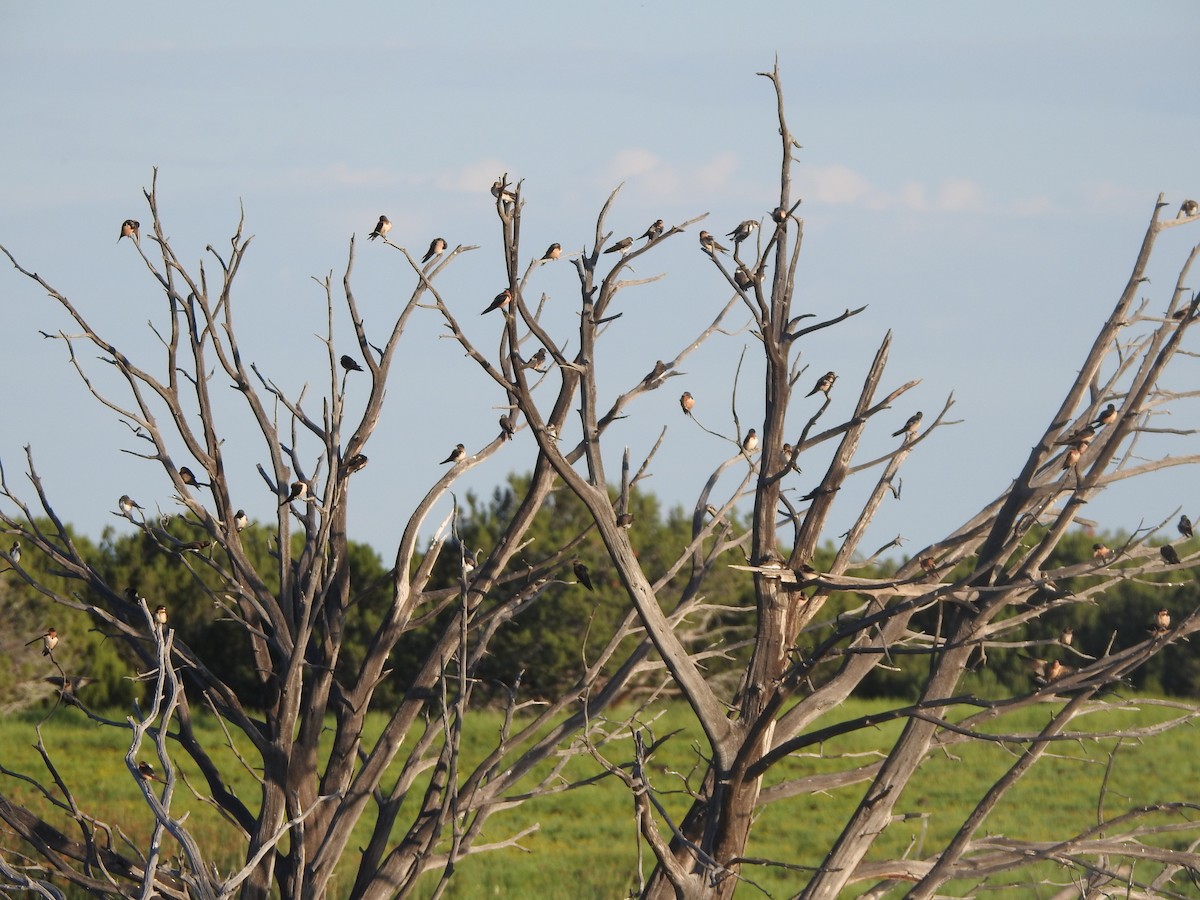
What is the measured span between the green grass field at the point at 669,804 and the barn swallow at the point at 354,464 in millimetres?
7913

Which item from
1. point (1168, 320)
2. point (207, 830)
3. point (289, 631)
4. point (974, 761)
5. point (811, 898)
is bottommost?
point (974, 761)

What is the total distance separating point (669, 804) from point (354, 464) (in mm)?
15855

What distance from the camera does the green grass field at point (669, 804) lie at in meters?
15.6

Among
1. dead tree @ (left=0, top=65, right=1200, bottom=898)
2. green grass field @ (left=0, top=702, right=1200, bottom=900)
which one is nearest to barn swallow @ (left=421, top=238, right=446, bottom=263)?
dead tree @ (left=0, top=65, right=1200, bottom=898)

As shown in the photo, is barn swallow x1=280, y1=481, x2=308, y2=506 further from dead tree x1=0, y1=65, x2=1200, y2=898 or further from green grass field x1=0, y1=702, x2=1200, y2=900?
green grass field x1=0, y1=702, x2=1200, y2=900

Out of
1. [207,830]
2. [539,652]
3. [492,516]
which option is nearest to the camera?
[207,830]

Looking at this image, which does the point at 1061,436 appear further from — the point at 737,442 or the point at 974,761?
the point at 974,761

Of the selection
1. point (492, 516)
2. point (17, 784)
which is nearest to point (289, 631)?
point (17, 784)

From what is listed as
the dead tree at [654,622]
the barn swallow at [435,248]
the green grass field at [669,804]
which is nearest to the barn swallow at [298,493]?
the dead tree at [654,622]

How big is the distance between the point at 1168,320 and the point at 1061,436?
743mm

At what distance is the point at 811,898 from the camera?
4887 mm

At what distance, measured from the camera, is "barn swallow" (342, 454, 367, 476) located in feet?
20.1

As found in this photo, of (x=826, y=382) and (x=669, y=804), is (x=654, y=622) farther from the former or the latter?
(x=669, y=804)

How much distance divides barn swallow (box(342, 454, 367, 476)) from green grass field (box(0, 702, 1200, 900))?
312 inches
